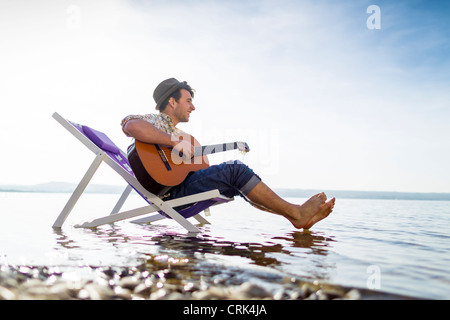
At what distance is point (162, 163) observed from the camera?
11.8 ft

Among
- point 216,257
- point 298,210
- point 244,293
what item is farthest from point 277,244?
point 244,293

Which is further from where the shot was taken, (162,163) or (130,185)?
(130,185)

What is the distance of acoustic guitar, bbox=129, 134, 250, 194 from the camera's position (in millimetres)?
3582

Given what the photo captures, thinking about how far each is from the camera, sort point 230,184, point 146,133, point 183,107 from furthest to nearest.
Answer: point 183,107, point 230,184, point 146,133

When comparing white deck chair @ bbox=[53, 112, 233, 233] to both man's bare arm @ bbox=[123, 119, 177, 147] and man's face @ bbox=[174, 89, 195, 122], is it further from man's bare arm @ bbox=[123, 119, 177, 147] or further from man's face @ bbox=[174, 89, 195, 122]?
man's face @ bbox=[174, 89, 195, 122]

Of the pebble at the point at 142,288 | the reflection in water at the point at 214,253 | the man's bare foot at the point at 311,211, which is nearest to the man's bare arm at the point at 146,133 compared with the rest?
the reflection in water at the point at 214,253

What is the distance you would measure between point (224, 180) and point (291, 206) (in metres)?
0.73

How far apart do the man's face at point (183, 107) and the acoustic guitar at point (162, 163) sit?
523 mm

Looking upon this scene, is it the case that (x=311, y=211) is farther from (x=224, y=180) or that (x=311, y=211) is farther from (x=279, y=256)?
(x=279, y=256)

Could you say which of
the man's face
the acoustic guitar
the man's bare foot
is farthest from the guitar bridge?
the man's bare foot

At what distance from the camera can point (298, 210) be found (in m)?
3.55

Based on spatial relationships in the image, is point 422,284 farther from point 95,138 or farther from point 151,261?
point 95,138

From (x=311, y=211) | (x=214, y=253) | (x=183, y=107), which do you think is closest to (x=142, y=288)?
(x=214, y=253)
